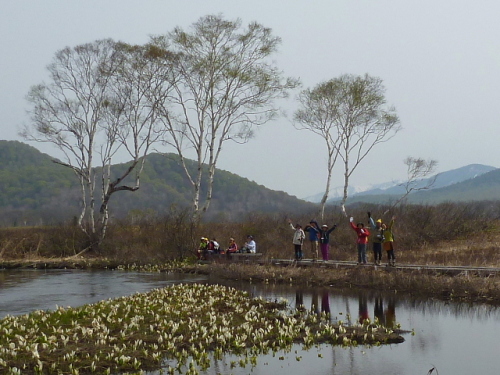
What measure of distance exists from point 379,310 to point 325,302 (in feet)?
8.38

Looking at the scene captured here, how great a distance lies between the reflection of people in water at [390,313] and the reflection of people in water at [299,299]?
110 inches

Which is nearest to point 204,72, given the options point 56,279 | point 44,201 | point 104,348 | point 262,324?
point 56,279

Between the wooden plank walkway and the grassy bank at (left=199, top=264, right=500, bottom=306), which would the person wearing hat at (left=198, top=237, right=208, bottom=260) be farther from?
the wooden plank walkway

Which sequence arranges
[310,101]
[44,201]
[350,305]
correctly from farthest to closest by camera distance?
1. [44,201]
2. [310,101]
3. [350,305]

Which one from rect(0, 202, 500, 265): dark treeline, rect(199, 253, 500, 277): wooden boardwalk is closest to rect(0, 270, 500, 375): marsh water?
rect(199, 253, 500, 277): wooden boardwalk

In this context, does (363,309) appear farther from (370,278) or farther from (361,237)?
(361,237)

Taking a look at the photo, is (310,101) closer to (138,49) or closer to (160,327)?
(138,49)

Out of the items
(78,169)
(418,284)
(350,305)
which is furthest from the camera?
(78,169)

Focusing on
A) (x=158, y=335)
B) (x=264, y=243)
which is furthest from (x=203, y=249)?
(x=158, y=335)

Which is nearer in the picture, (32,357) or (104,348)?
(32,357)

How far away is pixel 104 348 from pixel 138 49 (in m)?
35.3

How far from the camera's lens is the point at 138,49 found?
153 ft

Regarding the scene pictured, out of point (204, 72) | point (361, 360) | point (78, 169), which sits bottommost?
point (361, 360)

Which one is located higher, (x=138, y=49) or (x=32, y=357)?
(x=138, y=49)
